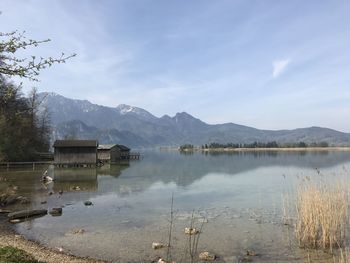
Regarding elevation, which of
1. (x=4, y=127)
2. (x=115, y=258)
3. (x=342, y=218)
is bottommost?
(x=115, y=258)

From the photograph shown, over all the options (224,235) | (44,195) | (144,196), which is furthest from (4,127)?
(224,235)

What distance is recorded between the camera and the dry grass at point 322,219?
590 inches

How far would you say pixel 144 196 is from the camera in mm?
31344

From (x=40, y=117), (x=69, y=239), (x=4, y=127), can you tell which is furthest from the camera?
(x=40, y=117)

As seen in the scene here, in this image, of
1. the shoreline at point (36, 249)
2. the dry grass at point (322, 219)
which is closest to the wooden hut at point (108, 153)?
the shoreline at point (36, 249)

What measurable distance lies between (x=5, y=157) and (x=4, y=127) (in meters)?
6.19

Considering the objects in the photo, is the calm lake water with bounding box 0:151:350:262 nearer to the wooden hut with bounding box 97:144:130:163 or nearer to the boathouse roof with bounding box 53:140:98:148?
the boathouse roof with bounding box 53:140:98:148

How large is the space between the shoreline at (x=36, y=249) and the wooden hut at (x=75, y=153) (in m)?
50.0

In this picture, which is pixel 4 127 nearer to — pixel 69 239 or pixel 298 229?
pixel 69 239

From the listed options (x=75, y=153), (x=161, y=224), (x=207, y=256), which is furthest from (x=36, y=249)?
(x=75, y=153)

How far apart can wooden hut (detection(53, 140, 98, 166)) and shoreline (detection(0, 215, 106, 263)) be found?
1969 inches

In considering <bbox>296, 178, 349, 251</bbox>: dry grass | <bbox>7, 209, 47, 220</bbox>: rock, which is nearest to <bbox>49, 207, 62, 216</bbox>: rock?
<bbox>7, 209, 47, 220</bbox>: rock

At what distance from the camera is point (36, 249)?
1423 cm

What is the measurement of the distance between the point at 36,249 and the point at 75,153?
5542cm
